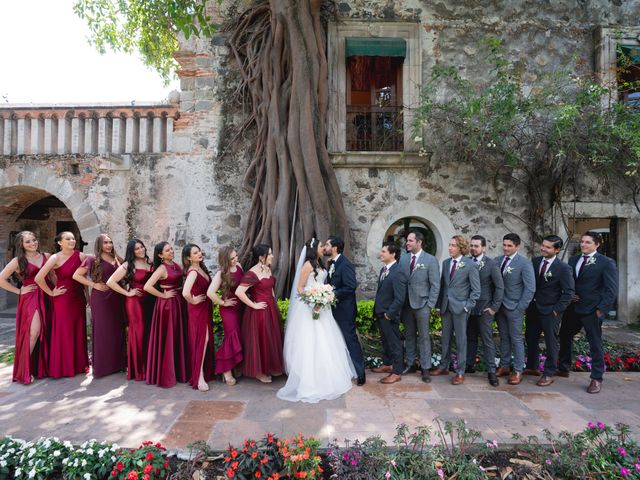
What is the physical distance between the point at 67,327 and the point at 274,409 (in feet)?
9.61

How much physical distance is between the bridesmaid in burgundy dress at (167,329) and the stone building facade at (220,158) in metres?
3.31

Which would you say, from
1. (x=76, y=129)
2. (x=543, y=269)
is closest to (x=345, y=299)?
(x=543, y=269)

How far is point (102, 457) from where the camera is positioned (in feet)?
9.70

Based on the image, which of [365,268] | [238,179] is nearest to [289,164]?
[238,179]

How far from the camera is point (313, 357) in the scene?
4.41m

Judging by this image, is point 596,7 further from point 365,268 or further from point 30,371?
point 30,371

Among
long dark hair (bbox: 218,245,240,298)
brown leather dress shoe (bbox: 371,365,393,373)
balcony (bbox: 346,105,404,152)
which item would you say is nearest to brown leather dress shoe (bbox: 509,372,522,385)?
brown leather dress shoe (bbox: 371,365,393,373)

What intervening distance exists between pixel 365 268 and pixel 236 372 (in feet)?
12.4

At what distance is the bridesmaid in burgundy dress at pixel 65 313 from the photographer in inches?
190

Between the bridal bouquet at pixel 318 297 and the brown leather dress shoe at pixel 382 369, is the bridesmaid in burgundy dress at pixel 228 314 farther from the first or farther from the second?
the brown leather dress shoe at pixel 382 369

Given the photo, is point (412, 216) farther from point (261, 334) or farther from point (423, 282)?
point (261, 334)

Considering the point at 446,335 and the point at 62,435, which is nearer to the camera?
the point at 62,435

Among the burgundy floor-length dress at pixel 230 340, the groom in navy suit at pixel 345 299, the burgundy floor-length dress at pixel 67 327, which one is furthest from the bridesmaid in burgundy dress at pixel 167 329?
the groom in navy suit at pixel 345 299

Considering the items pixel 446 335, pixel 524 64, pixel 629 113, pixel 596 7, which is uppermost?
pixel 596 7
